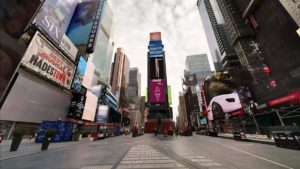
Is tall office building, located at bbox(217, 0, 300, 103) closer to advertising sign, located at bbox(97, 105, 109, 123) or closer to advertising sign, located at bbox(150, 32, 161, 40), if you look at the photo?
advertising sign, located at bbox(150, 32, 161, 40)

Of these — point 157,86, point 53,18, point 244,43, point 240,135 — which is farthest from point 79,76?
point 244,43

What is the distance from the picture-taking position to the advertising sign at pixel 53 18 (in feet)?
116

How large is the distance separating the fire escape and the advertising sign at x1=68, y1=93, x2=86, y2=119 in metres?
55.0

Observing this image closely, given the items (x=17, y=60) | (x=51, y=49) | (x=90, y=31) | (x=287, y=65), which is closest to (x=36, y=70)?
(x=51, y=49)

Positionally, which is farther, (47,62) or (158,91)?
(158,91)

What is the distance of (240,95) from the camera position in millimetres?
40344

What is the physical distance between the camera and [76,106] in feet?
145

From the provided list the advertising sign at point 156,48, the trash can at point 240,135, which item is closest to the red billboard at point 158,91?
the advertising sign at point 156,48

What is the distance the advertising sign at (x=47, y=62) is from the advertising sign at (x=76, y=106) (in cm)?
621

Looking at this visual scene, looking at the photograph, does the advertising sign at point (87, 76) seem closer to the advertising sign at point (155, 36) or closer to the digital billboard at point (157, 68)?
the digital billboard at point (157, 68)

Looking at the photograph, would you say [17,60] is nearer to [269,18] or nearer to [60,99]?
[60,99]

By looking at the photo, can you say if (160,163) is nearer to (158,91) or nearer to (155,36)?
Result: (158,91)

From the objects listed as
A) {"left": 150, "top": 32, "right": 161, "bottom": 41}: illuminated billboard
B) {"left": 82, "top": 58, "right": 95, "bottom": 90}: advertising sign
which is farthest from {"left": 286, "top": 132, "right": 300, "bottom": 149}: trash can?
{"left": 150, "top": 32, "right": 161, "bottom": 41}: illuminated billboard

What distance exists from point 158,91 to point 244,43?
3278cm
